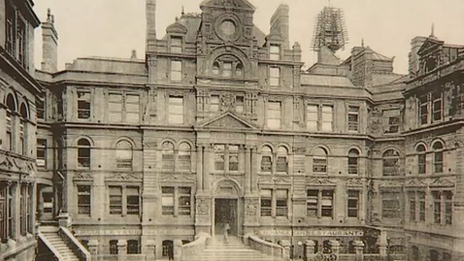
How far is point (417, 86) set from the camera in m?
24.5

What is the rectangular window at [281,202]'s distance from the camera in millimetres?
25750

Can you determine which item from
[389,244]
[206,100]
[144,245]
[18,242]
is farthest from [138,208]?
[389,244]

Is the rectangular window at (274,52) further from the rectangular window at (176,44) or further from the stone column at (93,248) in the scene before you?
the stone column at (93,248)

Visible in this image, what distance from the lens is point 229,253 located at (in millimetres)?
22281

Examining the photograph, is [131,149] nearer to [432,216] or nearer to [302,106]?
[302,106]

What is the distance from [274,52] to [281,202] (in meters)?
8.81

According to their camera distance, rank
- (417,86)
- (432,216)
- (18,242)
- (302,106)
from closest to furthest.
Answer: (18,242) < (432,216) < (417,86) < (302,106)

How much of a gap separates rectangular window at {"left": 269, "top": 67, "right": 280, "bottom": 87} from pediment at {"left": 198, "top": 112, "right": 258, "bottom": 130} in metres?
2.86

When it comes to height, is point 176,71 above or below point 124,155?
above

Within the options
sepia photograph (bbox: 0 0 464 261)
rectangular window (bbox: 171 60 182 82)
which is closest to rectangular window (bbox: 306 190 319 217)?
sepia photograph (bbox: 0 0 464 261)

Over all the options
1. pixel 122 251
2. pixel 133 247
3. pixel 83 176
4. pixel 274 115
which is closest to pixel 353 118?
pixel 274 115

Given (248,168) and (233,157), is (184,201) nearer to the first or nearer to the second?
(233,157)

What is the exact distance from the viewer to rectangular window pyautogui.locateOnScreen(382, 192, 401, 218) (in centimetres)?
2639

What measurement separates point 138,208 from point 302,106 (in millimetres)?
11123
